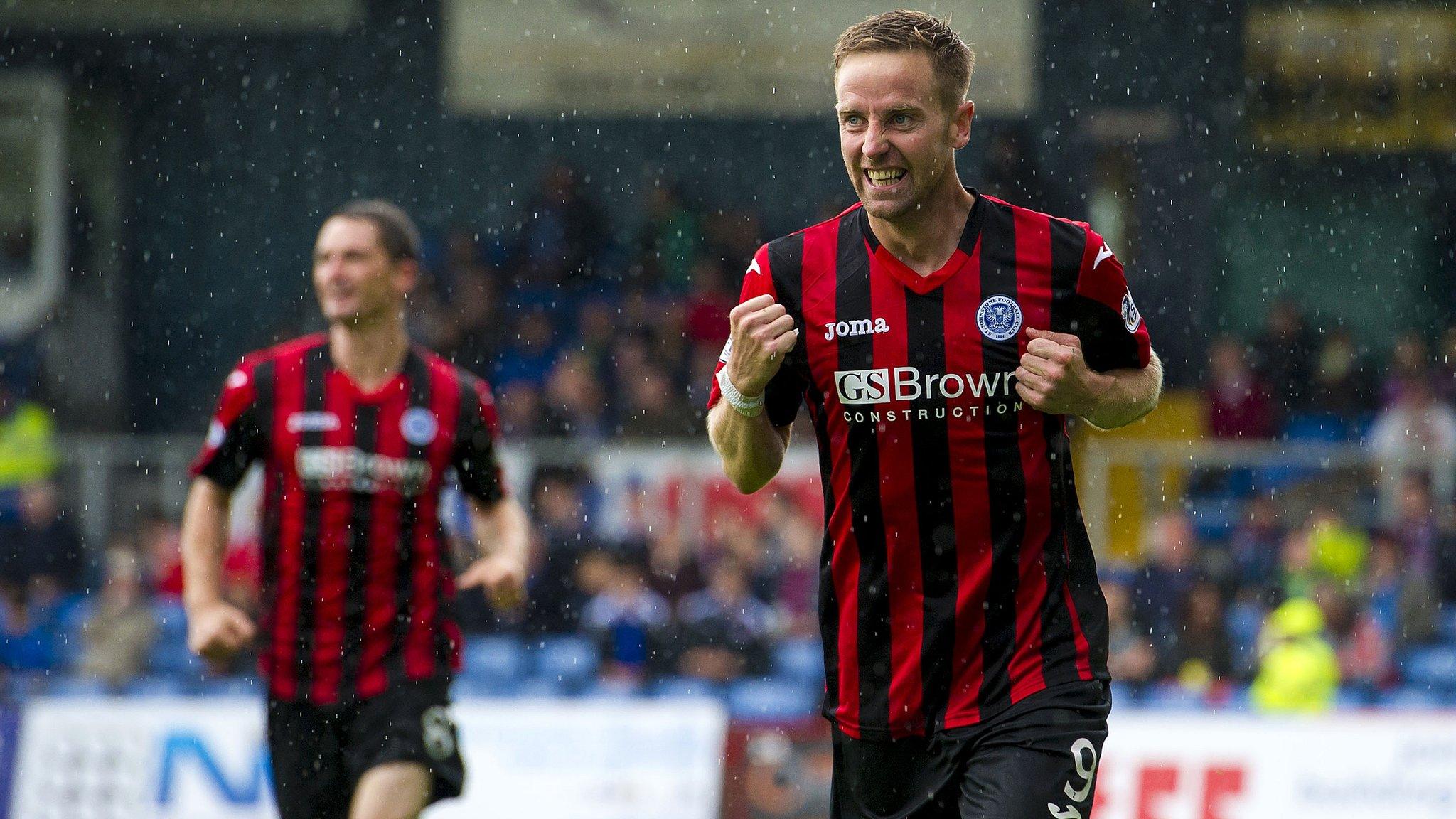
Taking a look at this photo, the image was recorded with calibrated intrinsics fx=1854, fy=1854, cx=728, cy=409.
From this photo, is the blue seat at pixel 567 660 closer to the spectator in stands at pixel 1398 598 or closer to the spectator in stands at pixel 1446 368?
the spectator in stands at pixel 1398 598

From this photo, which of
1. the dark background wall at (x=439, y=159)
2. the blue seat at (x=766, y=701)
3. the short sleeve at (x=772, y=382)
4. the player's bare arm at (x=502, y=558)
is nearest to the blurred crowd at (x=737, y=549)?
the blue seat at (x=766, y=701)

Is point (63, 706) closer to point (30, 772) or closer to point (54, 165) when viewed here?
point (30, 772)

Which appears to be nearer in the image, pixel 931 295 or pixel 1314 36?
pixel 931 295

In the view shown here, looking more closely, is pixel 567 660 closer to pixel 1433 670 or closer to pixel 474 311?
pixel 474 311

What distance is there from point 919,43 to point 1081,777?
1394 millimetres

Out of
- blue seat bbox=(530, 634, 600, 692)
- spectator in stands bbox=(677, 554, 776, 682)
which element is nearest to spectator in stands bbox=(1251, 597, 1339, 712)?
spectator in stands bbox=(677, 554, 776, 682)

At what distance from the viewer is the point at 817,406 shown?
11.9ft

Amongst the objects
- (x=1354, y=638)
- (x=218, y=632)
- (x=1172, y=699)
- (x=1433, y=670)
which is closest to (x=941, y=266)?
(x=218, y=632)

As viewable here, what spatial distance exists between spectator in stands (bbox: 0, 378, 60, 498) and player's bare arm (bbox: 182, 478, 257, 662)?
22.2ft

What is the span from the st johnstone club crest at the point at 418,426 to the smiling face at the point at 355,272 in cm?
30

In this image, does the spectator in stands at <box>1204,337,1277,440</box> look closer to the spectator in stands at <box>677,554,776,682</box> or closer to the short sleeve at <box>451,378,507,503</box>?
the spectator in stands at <box>677,554,776,682</box>

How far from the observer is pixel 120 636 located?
9.43 metres

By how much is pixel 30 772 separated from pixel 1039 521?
569cm

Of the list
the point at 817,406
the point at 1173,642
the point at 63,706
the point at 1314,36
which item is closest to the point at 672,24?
the point at 1314,36
